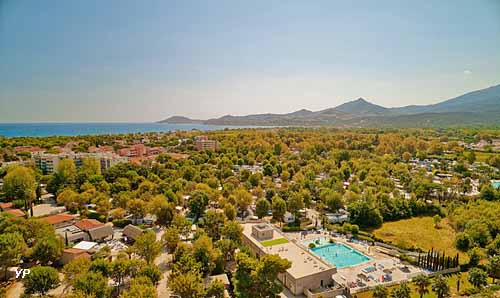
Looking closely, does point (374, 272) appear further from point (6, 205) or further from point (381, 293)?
point (6, 205)

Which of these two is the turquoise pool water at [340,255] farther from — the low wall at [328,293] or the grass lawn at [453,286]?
the low wall at [328,293]

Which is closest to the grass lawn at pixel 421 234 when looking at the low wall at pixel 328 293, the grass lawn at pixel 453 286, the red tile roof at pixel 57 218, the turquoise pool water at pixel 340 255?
the grass lawn at pixel 453 286

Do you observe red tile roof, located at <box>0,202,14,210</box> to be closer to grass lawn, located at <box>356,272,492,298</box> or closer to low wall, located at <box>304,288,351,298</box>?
low wall, located at <box>304,288,351,298</box>

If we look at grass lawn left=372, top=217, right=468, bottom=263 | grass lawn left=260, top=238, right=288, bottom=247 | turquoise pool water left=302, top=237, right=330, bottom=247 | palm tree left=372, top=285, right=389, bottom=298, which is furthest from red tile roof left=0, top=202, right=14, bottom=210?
grass lawn left=372, top=217, right=468, bottom=263

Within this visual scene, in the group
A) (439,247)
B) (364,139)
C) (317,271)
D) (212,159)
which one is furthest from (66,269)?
(364,139)

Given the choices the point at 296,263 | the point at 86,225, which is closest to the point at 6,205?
the point at 86,225

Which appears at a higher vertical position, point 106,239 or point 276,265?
point 276,265

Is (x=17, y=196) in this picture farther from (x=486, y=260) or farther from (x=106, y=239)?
(x=486, y=260)
